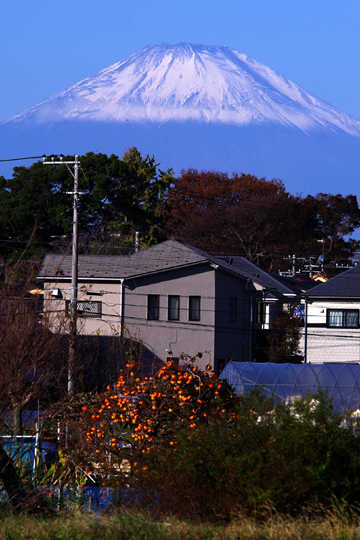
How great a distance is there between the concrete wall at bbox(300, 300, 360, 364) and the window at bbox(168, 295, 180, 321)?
27.6ft

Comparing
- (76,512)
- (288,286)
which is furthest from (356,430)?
(288,286)

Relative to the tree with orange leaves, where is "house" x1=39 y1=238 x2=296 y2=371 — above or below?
above

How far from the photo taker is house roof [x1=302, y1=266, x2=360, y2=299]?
41344 mm

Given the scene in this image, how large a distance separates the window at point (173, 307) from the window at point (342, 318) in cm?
946

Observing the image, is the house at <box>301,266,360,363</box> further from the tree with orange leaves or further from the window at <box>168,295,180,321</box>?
the tree with orange leaves

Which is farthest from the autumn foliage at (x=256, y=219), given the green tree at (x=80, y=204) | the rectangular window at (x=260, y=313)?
the rectangular window at (x=260, y=313)

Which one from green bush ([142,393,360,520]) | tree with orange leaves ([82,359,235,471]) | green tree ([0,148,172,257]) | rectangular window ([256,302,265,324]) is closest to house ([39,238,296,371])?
rectangular window ([256,302,265,324])

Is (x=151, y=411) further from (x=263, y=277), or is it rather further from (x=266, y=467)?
(x=263, y=277)

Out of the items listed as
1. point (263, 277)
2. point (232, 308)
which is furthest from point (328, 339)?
point (263, 277)

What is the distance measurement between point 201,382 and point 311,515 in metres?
5.09

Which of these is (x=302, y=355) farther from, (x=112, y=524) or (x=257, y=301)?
(x=112, y=524)

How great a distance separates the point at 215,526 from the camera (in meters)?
9.15

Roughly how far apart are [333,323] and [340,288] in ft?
7.35

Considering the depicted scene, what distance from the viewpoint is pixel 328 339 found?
41656 mm
